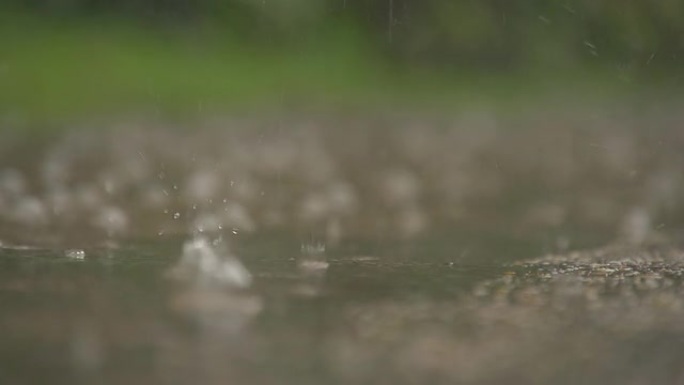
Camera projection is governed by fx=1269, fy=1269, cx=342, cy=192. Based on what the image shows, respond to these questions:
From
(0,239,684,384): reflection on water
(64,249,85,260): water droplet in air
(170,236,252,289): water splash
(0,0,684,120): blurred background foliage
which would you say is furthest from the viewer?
(0,0,684,120): blurred background foliage

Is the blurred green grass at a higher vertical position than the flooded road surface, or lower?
higher

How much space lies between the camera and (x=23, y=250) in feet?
8.18

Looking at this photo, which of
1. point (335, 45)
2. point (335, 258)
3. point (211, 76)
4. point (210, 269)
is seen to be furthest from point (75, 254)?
point (335, 45)

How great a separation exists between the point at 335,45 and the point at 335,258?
3290 mm

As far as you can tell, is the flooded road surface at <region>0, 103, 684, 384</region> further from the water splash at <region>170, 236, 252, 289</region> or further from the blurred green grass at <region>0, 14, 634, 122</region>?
the blurred green grass at <region>0, 14, 634, 122</region>

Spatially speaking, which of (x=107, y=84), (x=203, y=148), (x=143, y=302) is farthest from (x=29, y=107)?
(x=143, y=302)

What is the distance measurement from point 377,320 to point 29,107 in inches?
122

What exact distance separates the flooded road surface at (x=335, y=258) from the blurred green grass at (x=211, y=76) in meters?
0.51

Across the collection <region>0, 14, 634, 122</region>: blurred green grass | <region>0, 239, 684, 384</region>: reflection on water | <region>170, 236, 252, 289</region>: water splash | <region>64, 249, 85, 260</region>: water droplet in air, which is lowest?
<region>0, 239, 684, 384</region>: reflection on water

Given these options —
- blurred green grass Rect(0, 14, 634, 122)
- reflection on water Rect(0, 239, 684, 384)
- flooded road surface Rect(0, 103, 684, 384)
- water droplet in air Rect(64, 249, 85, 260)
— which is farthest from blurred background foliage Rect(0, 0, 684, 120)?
reflection on water Rect(0, 239, 684, 384)

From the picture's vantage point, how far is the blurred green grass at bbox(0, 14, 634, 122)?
504cm

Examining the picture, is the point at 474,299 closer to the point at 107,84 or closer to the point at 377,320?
the point at 377,320

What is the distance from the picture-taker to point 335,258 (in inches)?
99.0

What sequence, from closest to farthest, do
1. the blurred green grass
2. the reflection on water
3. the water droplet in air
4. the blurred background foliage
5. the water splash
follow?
1. the reflection on water
2. the water splash
3. the water droplet in air
4. the blurred green grass
5. the blurred background foliage
